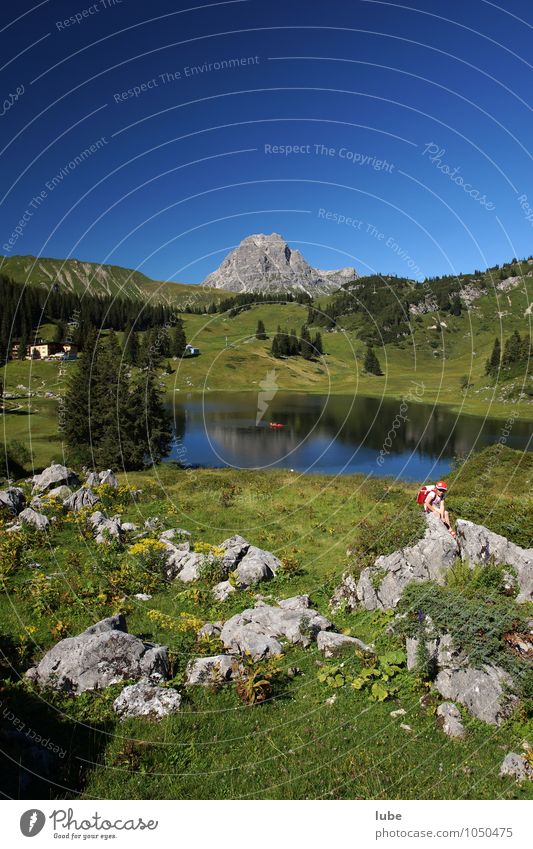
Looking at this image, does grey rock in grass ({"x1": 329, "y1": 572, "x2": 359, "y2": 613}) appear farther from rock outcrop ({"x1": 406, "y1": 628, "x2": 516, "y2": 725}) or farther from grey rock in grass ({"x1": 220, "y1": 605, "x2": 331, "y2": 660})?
rock outcrop ({"x1": 406, "y1": 628, "x2": 516, "y2": 725})

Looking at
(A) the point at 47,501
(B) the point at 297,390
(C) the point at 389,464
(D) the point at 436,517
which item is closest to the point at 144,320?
(B) the point at 297,390

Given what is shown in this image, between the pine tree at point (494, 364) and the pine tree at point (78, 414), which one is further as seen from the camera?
the pine tree at point (494, 364)

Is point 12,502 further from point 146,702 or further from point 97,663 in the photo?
point 146,702

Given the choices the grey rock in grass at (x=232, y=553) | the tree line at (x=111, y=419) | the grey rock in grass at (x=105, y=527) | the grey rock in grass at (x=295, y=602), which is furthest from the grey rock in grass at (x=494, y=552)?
the tree line at (x=111, y=419)

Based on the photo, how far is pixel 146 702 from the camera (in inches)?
421

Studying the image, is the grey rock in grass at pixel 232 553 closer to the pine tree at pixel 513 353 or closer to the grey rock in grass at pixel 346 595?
the grey rock in grass at pixel 346 595

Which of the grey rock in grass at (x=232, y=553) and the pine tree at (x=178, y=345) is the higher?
the pine tree at (x=178, y=345)

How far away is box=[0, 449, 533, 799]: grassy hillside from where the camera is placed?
329 inches

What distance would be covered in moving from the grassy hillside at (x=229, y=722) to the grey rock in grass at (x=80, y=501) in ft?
22.3

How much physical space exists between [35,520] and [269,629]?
1489 centimetres

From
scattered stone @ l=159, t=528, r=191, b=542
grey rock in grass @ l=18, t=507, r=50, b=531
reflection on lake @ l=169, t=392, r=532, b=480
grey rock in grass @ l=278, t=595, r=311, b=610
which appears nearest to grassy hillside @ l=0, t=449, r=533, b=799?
grey rock in grass @ l=278, t=595, r=311, b=610

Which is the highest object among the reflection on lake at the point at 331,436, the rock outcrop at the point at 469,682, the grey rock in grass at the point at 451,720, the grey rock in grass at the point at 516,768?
the rock outcrop at the point at 469,682

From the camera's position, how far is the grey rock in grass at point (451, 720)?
370 inches

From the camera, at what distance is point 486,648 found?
10.3 meters
